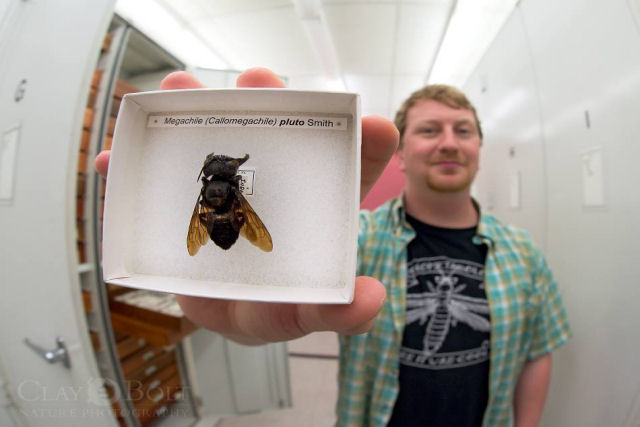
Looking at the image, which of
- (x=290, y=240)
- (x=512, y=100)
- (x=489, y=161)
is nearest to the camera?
(x=290, y=240)

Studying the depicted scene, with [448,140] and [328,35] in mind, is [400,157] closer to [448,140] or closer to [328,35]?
[448,140]

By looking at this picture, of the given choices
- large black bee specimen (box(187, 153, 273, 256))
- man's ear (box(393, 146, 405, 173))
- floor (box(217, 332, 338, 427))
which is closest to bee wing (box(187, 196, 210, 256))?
large black bee specimen (box(187, 153, 273, 256))

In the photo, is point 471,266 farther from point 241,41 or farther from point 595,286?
point 241,41

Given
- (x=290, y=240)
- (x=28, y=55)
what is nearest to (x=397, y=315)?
(x=290, y=240)

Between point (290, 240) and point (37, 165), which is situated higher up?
point (37, 165)

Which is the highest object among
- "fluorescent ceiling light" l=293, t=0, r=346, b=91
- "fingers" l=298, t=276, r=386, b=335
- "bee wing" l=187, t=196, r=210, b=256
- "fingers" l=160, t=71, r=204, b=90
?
"fluorescent ceiling light" l=293, t=0, r=346, b=91

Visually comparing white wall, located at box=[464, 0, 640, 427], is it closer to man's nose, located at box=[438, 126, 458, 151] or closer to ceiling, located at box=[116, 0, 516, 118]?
ceiling, located at box=[116, 0, 516, 118]

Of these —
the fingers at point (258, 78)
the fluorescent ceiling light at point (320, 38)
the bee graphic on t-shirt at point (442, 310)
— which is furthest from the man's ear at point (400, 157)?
the fingers at point (258, 78)

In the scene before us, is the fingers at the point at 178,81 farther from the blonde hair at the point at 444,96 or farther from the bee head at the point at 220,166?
the blonde hair at the point at 444,96
